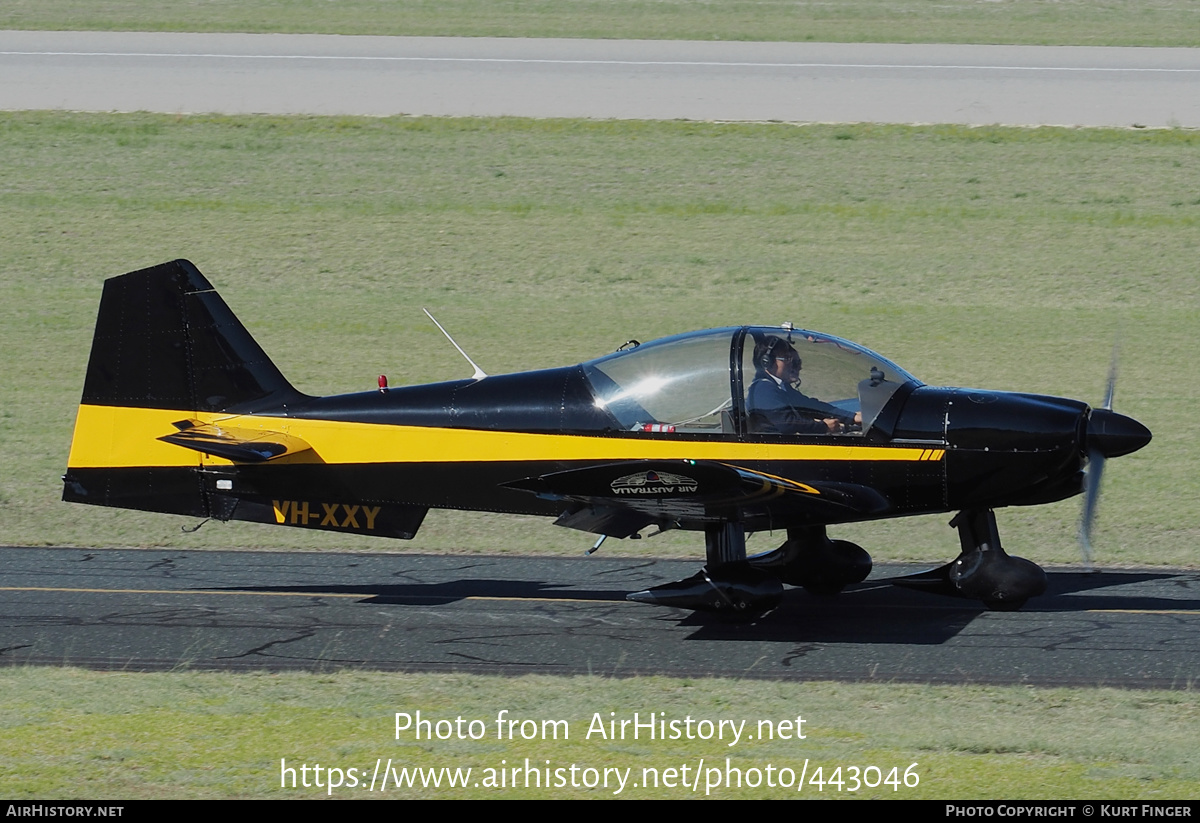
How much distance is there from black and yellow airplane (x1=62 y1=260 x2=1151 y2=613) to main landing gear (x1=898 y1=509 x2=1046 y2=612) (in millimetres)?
15

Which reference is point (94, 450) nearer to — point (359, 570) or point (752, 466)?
point (359, 570)

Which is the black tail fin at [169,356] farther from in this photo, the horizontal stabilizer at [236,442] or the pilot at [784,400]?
the pilot at [784,400]

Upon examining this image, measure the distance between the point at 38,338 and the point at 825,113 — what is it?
13.3 metres

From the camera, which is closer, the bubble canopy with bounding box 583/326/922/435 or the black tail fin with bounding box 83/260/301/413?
the bubble canopy with bounding box 583/326/922/435

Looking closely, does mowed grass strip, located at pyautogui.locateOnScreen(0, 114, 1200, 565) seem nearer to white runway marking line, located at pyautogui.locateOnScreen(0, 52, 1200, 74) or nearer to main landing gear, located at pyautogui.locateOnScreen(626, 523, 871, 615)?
white runway marking line, located at pyautogui.locateOnScreen(0, 52, 1200, 74)

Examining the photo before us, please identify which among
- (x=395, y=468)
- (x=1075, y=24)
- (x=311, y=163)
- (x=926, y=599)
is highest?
(x=1075, y=24)

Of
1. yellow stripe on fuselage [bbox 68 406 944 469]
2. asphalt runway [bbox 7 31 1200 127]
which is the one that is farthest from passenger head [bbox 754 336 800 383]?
asphalt runway [bbox 7 31 1200 127]

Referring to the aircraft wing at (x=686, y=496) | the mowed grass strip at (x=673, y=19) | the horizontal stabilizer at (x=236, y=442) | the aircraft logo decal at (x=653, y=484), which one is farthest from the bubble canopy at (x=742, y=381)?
the mowed grass strip at (x=673, y=19)

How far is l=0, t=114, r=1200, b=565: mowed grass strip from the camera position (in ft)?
60.6

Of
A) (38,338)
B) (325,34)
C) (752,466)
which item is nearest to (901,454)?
(752,466)

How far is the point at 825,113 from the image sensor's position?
82.7 ft

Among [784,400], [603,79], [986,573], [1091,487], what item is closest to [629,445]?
[784,400]

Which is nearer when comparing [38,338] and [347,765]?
[347,765]

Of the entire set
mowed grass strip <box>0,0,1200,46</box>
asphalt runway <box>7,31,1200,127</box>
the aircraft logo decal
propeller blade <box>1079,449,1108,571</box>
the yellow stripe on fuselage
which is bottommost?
propeller blade <box>1079,449,1108,571</box>
